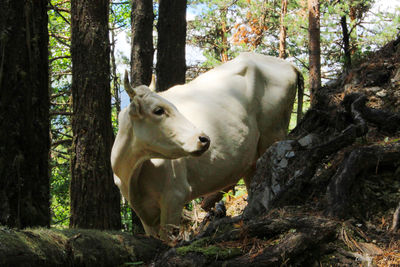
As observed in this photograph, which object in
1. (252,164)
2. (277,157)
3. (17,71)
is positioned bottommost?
(252,164)

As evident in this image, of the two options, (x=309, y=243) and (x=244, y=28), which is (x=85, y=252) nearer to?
(x=309, y=243)

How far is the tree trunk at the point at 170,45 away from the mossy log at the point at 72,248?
571 centimetres

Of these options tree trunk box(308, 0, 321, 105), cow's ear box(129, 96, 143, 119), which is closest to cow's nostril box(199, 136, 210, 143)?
cow's ear box(129, 96, 143, 119)

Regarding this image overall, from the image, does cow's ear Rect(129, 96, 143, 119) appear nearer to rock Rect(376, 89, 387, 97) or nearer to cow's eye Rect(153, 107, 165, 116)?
cow's eye Rect(153, 107, 165, 116)

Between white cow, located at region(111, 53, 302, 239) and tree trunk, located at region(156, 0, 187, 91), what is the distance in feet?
5.82

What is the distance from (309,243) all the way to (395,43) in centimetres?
457

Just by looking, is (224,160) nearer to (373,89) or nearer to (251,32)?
(373,89)

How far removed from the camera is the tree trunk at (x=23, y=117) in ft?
11.1

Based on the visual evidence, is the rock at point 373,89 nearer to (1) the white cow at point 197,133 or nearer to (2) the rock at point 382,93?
(2) the rock at point 382,93

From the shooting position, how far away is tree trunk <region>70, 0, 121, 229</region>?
6.18 meters

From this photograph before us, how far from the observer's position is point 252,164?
705 centimetres

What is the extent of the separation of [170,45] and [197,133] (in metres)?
4.66

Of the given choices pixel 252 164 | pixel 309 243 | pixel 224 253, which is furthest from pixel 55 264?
pixel 252 164

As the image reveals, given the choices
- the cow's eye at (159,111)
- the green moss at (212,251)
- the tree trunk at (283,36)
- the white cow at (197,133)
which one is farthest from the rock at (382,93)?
the tree trunk at (283,36)
